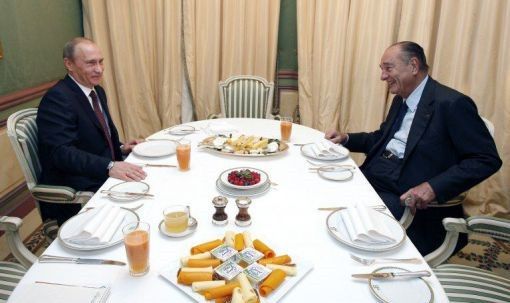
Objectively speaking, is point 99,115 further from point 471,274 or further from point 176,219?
point 471,274

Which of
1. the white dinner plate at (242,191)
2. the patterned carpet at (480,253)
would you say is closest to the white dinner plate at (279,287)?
the white dinner plate at (242,191)

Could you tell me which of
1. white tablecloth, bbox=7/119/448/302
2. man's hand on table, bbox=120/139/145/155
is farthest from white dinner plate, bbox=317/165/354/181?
man's hand on table, bbox=120/139/145/155

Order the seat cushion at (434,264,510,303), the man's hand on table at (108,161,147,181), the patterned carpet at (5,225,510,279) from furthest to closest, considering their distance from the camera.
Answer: the patterned carpet at (5,225,510,279)
the man's hand on table at (108,161,147,181)
the seat cushion at (434,264,510,303)

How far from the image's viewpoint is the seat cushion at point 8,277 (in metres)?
1.22

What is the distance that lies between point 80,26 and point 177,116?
3.91ft

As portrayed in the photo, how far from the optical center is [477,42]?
2.60 m

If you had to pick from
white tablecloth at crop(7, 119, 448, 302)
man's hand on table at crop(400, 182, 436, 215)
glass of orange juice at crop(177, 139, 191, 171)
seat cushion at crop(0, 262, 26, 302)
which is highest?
glass of orange juice at crop(177, 139, 191, 171)

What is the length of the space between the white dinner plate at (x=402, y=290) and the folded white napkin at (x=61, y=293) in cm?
65

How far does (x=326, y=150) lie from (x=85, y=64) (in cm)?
131

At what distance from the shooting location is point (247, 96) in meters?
2.91

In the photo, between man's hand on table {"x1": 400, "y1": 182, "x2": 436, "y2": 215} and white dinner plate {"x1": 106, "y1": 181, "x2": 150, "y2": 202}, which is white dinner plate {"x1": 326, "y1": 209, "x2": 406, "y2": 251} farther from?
white dinner plate {"x1": 106, "y1": 181, "x2": 150, "y2": 202}

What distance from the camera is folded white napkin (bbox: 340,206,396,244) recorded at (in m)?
1.07

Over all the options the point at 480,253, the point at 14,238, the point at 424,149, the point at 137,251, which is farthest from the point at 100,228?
the point at 480,253

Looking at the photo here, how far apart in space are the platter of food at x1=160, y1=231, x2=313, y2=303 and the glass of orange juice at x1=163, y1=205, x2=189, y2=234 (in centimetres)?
11
